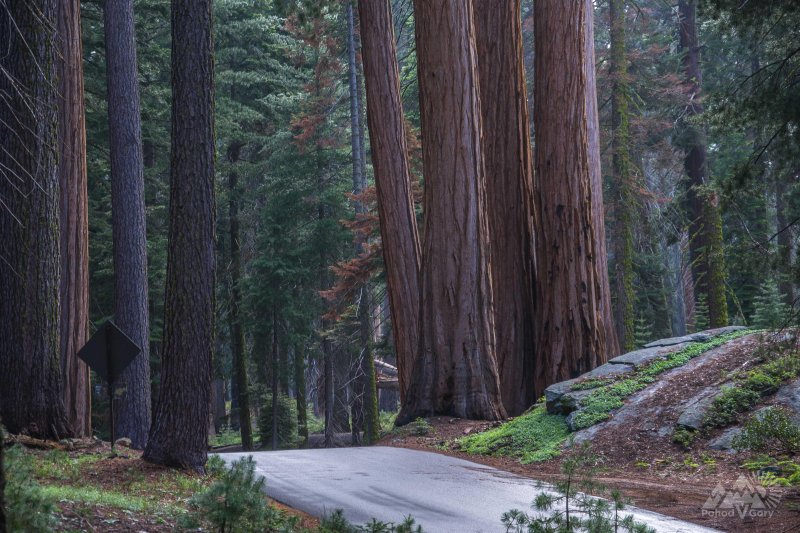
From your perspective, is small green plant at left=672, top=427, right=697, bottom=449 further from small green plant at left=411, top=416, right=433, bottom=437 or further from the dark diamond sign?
the dark diamond sign

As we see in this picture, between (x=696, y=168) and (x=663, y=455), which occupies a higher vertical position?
(x=696, y=168)

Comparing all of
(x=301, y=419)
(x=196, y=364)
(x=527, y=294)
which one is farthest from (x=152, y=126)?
(x=196, y=364)

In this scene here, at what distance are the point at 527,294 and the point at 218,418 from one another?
1161 inches

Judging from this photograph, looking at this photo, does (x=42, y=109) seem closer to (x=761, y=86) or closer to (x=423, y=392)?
(x=423, y=392)

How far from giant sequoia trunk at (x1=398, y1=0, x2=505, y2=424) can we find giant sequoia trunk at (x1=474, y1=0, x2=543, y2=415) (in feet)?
5.52

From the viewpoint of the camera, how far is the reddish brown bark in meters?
18.0

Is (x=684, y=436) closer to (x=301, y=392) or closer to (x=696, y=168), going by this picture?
(x=696, y=168)

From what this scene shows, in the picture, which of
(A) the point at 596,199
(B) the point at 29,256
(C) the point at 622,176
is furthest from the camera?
(C) the point at 622,176

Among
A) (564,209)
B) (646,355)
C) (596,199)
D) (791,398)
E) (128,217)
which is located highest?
(128,217)

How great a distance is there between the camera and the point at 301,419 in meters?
36.2

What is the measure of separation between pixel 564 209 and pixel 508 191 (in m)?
1.64

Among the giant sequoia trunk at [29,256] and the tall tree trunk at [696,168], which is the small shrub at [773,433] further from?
the tall tree trunk at [696,168]

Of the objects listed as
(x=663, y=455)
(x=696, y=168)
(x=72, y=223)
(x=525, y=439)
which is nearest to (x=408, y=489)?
(x=663, y=455)

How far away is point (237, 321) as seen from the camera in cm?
3362
